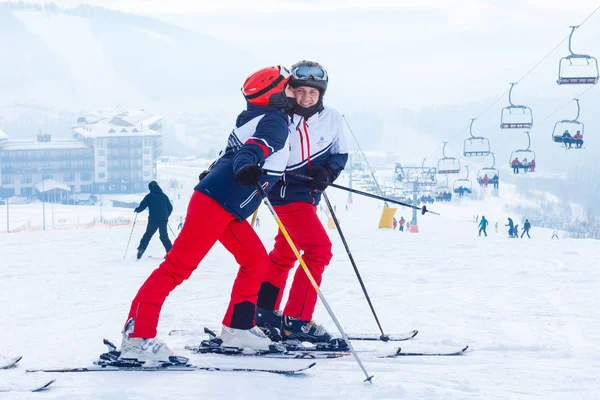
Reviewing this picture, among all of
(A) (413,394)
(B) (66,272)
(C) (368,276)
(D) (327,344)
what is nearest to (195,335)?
(D) (327,344)

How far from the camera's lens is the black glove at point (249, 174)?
3457 millimetres

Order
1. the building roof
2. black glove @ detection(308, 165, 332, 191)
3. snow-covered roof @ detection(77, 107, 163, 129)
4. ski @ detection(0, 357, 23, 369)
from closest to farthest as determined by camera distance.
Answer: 1. ski @ detection(0, 357, 23, 369)
2. black glove @ detection(308, 165, 332, 191)
3. the building roof
4. snow-covered roof @ detection(77, 107, 163, 129)

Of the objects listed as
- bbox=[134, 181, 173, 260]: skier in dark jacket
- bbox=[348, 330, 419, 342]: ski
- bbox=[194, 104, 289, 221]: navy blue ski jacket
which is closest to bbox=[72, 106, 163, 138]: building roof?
bbox=[134, 181, 173, 260]: skier in dark jacket

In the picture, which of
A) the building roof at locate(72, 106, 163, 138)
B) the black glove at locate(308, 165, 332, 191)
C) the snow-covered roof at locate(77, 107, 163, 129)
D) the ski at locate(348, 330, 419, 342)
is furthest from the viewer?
the snow-covered roof at locate(77, 107, 163, 129)

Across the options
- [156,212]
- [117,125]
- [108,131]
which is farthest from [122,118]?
[156,212]

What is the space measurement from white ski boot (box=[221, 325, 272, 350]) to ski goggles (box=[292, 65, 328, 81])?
1.41 m

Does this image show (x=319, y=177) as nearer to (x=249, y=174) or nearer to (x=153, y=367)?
(x=249, y=174)

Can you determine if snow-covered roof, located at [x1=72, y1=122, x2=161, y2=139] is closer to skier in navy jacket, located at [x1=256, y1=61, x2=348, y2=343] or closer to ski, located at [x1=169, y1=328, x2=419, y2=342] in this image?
ski, located at [x1=169, y1=328, x2=419, y2=342]

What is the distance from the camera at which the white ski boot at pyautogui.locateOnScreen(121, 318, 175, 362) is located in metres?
3.59

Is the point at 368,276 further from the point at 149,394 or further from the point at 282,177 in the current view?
the point at 149,394

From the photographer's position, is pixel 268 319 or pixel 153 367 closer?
pixel 153 367

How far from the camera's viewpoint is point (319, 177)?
4168mm

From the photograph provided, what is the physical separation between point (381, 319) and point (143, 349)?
2151mm

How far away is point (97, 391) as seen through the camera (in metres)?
3.03
